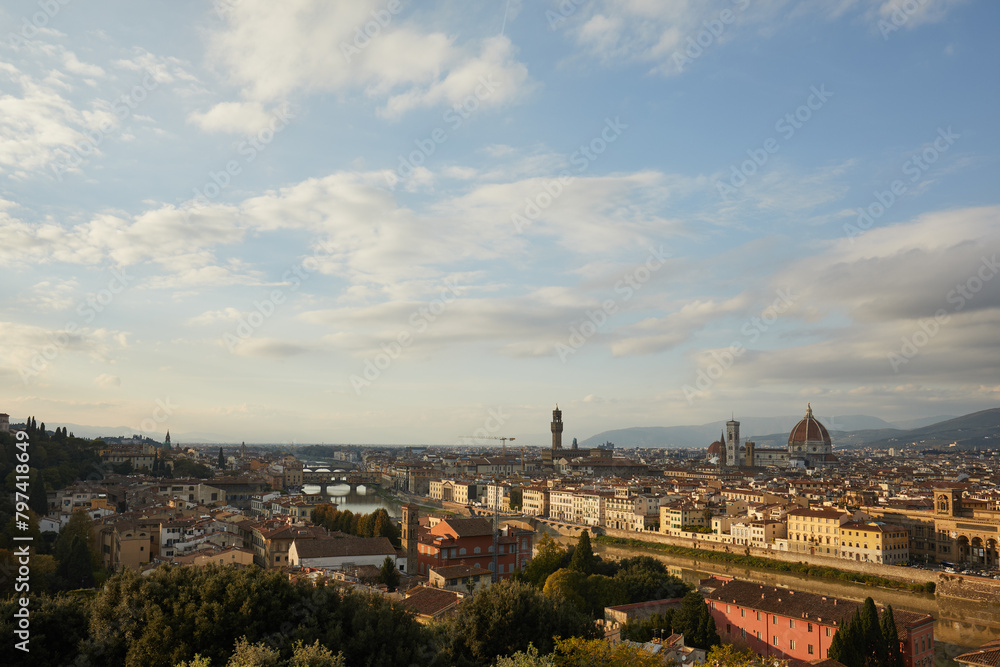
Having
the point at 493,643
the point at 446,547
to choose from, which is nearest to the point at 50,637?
the point at 493,643

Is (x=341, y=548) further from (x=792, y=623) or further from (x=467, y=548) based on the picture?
(x=792, y=623)

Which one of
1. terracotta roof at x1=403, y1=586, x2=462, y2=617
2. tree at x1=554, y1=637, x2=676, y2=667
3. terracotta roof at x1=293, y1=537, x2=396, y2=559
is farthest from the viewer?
terracotta roof at x1=293, y1=537, x2=396, y2=559

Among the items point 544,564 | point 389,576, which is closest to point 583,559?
point 544,564

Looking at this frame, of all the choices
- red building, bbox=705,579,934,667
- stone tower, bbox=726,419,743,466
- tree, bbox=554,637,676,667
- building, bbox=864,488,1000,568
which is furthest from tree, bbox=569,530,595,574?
stone tower, bbox=726,419,743,466

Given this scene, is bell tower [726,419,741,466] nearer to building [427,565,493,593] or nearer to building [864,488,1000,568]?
building [864,488,1000,568]

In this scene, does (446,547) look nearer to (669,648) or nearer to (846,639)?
(669,648)

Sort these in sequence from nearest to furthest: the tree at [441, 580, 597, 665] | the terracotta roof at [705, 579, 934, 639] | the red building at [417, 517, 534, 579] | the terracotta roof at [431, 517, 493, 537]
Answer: the tree at [441, 580, 597, 665], the terracotta roof at [705, 579, 934, 639], the red building at [417, 517, 534, 579], the terracotta roof at [431, 517, 493, 537]
